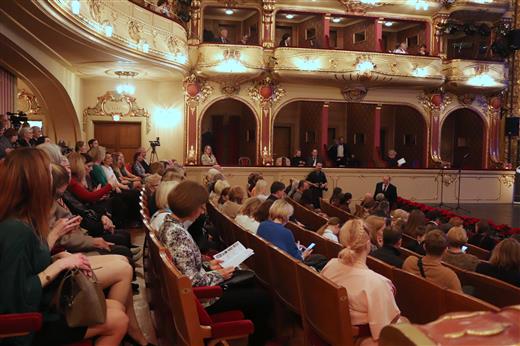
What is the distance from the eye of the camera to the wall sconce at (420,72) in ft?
50.0

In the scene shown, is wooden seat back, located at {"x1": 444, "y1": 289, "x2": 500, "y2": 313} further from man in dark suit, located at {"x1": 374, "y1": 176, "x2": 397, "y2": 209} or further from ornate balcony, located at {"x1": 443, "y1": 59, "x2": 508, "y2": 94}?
ornate balcony, located at {"x1": 443, "y1": 59, "x2": 508, "y2": 94}

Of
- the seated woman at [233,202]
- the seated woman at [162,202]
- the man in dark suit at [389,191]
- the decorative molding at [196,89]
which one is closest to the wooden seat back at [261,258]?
Answer: the seated woman at [162,202]

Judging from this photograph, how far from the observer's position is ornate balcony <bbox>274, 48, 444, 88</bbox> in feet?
46.9

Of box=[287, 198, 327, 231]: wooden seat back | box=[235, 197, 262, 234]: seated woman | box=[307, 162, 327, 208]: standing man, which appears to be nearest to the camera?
box=[235, 197, 262, 234]: seated woman

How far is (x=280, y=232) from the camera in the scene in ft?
14.0

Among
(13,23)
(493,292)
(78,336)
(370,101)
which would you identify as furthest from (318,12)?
(78,336)

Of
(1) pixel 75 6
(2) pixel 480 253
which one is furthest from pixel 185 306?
(1) pixel 75 6

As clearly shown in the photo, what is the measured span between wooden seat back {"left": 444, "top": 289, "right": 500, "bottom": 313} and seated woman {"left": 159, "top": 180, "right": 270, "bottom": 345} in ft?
3.68

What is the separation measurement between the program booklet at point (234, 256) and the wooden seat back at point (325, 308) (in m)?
0.52

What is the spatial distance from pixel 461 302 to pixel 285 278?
3.64 feet

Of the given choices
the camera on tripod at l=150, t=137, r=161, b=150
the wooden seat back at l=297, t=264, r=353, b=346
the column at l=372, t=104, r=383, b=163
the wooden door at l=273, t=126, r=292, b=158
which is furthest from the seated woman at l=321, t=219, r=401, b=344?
the wooden door at l=273, t=126, r=292, b=158

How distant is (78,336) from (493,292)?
269cm

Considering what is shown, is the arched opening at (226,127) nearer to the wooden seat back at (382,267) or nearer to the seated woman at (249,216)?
the seated woman at (249,216)

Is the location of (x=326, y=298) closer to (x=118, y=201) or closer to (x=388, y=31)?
(x=118, y=201)
